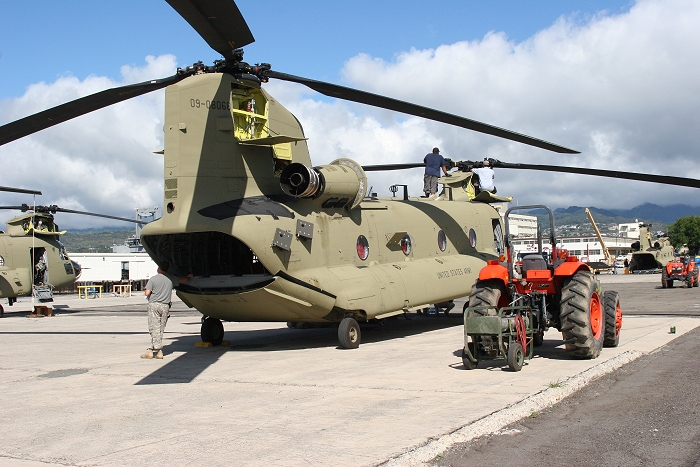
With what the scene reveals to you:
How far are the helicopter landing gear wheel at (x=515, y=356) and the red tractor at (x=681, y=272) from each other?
24.0m

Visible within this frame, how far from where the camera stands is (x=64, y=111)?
10.9m

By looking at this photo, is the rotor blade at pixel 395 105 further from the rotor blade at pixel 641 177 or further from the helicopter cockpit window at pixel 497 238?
the helicopter cockpit window at pixel 497 238

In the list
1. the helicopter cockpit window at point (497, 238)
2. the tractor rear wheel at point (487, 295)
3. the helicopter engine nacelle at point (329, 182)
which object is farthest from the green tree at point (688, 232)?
the tractor rear wheel at point (487, 295)

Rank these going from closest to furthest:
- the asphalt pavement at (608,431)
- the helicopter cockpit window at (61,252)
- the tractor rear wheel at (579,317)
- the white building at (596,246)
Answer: the asphalt pavement at (608,431), the tractor rear wheel at (579,317), the helicopter cockpit window at (61,252), the white building at (596,246)

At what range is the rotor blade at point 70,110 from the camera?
1076cm

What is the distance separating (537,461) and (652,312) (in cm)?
1479

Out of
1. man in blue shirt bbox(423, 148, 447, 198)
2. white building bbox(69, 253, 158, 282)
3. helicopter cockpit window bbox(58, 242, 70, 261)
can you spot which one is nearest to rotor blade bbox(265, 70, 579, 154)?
man in blue shirt bbox(423, 148, 447, 198)

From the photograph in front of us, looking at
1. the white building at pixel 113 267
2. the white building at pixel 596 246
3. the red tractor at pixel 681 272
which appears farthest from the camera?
the white building at pixel 596 246

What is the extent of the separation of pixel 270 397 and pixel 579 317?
4709 millimetres

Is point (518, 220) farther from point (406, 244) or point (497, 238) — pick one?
point (406, 244)

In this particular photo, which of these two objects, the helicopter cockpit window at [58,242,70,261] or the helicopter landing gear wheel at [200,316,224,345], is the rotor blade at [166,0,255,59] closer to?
the helicopter landing gear wheel at [200,316,224,345]

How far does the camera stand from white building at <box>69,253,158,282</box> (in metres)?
59.6

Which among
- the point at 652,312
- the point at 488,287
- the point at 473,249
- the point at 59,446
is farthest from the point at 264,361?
the point at 652,312

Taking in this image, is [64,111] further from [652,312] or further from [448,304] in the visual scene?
[652,312]
